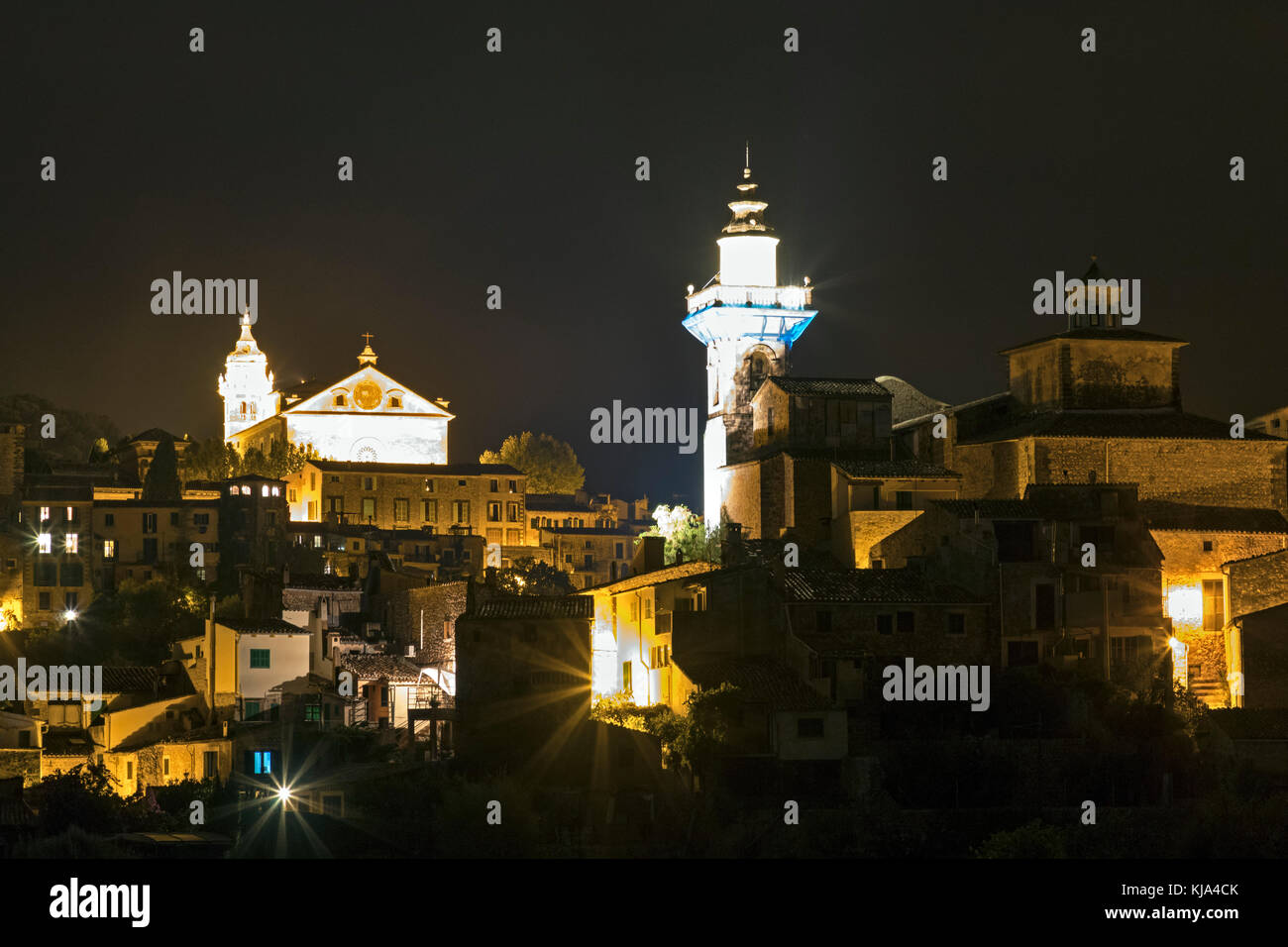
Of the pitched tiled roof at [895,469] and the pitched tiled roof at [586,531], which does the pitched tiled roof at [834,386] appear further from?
the pitched tiled roof at [586,531]

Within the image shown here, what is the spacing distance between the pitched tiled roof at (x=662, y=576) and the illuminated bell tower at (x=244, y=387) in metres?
60.8

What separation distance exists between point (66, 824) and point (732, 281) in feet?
108

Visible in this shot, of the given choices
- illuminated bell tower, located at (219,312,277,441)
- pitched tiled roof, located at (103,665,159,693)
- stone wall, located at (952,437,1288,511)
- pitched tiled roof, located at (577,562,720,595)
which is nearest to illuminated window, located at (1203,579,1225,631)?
stone wall, located at (952,437,1288,511)

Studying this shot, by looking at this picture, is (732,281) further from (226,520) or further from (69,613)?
(69,613)

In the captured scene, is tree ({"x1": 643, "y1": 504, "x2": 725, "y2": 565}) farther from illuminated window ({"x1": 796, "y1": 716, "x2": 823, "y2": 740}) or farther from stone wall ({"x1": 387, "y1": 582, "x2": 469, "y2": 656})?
illuminated window ({"x1": 796, "y1": 716, "x2": 823, "y2": 740})

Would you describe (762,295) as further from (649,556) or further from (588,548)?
(588,548)

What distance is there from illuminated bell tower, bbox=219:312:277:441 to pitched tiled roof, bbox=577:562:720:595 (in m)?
60.8

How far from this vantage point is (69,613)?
63719 millimetres

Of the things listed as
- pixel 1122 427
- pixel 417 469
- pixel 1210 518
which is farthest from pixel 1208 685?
pixel 417 469

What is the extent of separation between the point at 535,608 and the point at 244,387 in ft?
229

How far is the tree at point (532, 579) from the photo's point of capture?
6438 cm

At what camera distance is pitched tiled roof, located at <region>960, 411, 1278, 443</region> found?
5350cm
